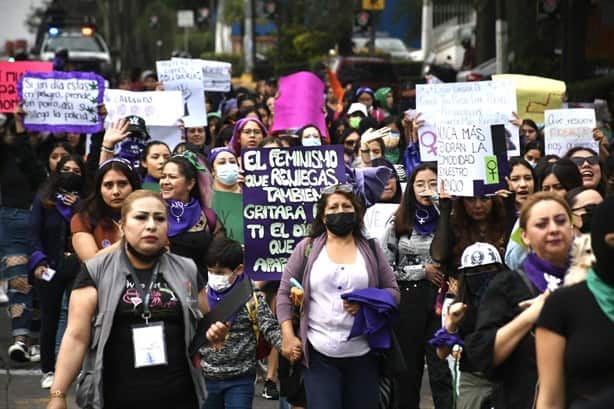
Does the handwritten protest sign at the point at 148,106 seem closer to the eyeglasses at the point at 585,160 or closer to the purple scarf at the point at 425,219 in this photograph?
the eyeglasses at the point at 585,160

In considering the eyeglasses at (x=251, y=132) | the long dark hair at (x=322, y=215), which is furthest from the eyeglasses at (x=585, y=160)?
the eyeglasses at (x=251, y=132)

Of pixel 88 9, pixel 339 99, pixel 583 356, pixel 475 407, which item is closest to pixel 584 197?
pixel 475 407

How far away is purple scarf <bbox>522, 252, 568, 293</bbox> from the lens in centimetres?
616

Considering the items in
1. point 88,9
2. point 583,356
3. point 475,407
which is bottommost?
point 475,407

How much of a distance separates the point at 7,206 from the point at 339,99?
8378 millimetres

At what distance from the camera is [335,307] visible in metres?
8.23

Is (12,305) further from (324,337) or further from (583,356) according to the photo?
(583,356)

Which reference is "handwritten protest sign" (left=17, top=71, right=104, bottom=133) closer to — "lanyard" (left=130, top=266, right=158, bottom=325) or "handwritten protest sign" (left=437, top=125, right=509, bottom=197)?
"handwritten protest sign" (left=437, top=125, right=509, bottom=197)

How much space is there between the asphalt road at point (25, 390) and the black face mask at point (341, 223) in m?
2.79

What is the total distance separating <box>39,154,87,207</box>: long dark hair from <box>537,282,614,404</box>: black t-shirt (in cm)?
637

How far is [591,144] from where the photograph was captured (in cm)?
1270

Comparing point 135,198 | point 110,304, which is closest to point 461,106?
point 135,198

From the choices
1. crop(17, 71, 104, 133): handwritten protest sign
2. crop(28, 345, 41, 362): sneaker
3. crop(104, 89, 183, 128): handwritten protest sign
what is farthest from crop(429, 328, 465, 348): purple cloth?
crop(17, 71, 104, 133): handwritten protest sign

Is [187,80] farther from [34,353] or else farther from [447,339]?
[447,339]
